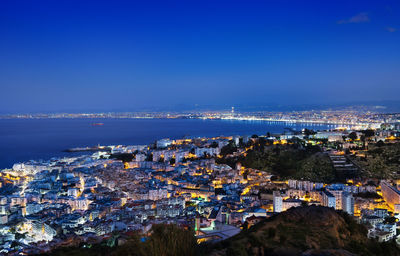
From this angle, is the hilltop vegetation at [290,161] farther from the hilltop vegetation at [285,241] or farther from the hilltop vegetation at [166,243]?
the hilltop vegetation at [166,243]

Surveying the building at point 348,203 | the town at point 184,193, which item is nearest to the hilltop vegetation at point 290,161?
the town at point 184,193

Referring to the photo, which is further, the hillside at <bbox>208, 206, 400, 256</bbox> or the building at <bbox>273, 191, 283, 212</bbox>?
the building at <bbox>273, 191, 283, 212</bbox>

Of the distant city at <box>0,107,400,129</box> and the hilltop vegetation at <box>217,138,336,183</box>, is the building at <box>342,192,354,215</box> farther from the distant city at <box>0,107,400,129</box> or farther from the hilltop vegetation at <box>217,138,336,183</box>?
the distant city at <box>0,107,400,129</box>

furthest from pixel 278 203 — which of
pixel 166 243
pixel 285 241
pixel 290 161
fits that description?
pixel 166 243

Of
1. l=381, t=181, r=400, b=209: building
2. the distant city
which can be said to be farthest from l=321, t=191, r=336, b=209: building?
the distant city

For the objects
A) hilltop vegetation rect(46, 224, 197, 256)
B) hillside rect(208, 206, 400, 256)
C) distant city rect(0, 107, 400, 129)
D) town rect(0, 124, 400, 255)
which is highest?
distant city rect(0, 107, 400, 129)

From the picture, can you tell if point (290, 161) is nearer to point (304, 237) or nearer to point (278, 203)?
point (278, 203)

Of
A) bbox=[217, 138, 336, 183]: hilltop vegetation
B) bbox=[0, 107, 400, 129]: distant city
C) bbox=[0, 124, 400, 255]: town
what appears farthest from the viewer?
bbox=[0, 107, 400, 129]: distant city
